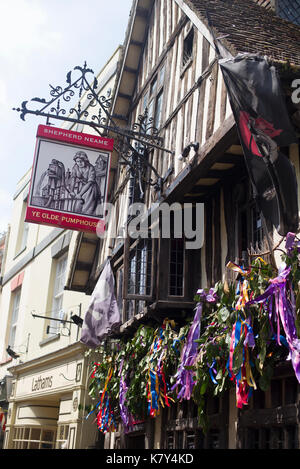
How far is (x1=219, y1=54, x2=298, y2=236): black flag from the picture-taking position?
15.8 ft

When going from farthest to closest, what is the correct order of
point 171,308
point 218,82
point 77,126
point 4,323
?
point 4,323
point 77,126
point 171,308
point 218,82

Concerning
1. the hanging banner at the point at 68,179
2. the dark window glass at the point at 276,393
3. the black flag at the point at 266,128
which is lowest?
the dark window glass at the point at 276,393

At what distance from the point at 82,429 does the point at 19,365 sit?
4618 millimetres

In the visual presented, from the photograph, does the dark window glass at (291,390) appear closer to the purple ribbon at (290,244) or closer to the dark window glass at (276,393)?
the dark window glass at (276,393)

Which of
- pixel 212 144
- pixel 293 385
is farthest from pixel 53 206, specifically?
pixel 293 385

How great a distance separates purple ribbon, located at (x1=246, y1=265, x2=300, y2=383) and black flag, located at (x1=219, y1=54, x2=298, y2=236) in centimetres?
40

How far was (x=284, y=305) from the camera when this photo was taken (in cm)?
488

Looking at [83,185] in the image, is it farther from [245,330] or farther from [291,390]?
[291,390]

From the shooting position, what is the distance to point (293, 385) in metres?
5.43

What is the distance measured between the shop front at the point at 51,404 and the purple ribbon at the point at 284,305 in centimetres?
572

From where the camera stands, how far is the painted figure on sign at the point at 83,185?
28.2 ft

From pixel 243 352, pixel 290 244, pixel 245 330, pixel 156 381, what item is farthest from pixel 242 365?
pixel 156 381

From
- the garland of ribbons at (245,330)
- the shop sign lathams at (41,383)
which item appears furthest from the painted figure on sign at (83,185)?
the shop sign lathams at (41,383)

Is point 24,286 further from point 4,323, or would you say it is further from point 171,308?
point 171,308
